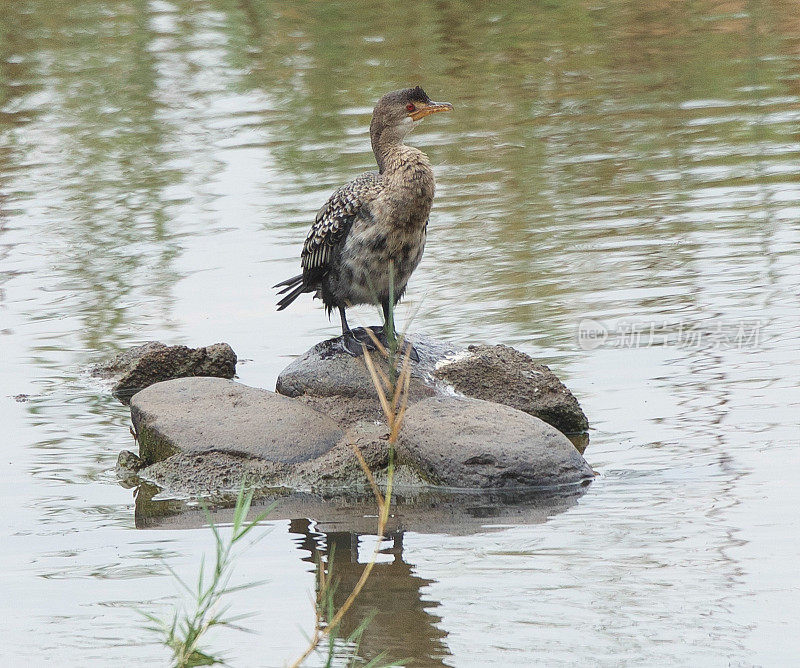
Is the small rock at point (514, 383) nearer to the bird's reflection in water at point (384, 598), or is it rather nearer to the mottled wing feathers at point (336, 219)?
the mottled wing feathers at point (336, 219)

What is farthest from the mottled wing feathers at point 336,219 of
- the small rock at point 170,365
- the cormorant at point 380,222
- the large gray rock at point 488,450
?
the large gray rock at point 488,450

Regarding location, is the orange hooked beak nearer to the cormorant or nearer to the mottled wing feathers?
the cormorant

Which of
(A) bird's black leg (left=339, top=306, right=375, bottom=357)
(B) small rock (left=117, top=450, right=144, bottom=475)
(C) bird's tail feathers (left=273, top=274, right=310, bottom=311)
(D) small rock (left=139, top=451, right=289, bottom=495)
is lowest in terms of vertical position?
(B) small rock (left=117, top=450, right=144, bottom=475)

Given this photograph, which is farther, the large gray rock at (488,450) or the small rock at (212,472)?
the small rock at (212,472)

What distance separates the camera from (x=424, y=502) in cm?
520

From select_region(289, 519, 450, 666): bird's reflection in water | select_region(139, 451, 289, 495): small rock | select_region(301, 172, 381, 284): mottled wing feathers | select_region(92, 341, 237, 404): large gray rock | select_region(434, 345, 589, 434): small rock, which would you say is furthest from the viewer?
select_region(92, 341, 237, 404): large gray rock

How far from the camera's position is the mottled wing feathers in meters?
6.01

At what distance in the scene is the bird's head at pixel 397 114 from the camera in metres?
6.20

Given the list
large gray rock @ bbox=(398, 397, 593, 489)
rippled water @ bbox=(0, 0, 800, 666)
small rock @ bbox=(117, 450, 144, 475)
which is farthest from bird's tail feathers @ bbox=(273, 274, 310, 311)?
large gray rock @ bbox=(398, 397, 593, 489)

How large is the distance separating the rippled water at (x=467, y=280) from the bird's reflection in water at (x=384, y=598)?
0.05ft

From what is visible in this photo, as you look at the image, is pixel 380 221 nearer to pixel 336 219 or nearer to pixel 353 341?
pixel 336 219

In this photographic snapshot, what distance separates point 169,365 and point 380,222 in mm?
1548

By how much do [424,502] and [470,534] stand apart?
16.4 inches

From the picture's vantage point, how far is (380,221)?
593cm
